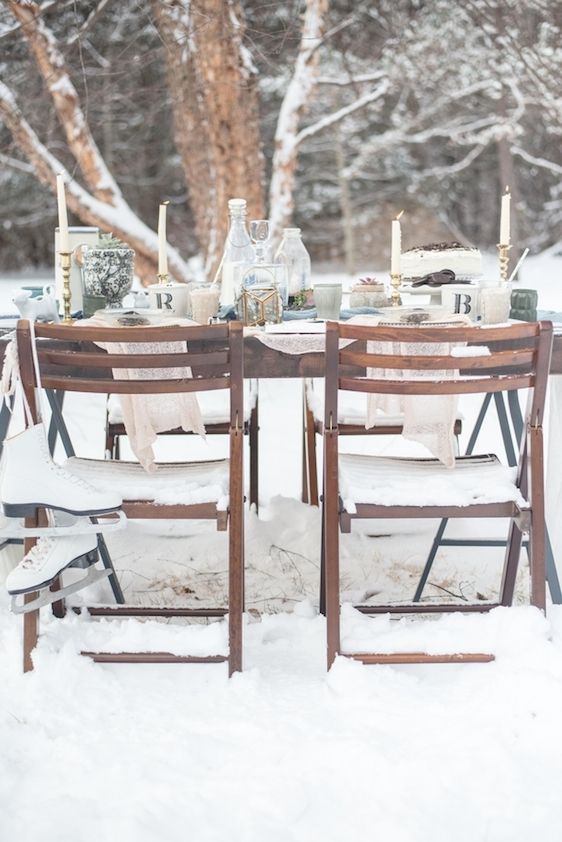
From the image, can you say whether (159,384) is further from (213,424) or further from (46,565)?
(213,424)

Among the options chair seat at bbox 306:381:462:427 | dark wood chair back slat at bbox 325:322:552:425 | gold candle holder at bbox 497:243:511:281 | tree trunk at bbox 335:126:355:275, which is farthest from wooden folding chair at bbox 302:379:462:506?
tree trunk at bbox 335:126:355:275

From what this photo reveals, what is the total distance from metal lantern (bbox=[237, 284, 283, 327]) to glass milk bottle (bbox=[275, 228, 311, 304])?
275 millimetres

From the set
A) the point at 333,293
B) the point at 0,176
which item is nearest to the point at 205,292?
the point at 333,293

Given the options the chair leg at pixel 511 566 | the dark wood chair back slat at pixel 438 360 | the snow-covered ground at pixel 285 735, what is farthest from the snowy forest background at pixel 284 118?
the snow-covered ground at pixel 285 735

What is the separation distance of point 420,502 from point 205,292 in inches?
31.0

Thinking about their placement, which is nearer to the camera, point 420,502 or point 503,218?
point 420,502

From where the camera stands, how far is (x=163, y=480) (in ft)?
6.99

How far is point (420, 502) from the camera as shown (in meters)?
1.99

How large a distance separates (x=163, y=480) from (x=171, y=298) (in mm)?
565

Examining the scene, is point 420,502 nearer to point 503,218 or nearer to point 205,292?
point 205,292

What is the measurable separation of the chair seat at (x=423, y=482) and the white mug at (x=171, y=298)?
0.61 metres

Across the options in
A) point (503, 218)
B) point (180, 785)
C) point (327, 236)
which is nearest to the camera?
point (180, 785)

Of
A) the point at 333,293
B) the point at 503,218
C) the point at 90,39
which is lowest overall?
the point at 333,293

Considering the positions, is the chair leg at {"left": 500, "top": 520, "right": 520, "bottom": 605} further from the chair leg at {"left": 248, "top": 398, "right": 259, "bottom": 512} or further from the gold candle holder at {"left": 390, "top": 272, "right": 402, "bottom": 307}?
the chair leg at {"left": 248, "top": 398, "right": 259, "bottom": 512}
